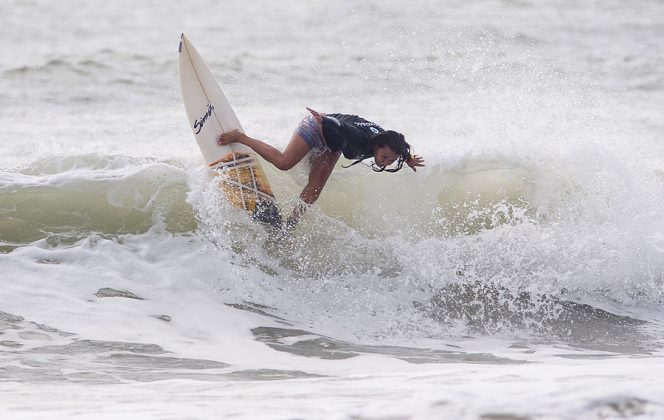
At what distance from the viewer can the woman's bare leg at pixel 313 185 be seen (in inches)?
266

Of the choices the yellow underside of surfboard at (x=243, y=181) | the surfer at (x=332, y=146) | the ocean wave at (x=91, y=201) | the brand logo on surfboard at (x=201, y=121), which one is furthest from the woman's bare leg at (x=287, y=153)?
the ocean wave at (x=91, y=201)

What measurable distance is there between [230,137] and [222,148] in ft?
0.44

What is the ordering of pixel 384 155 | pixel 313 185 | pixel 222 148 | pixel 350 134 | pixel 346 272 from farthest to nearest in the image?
pixel 222 148
pixel 313 185
pixel 346 272
pixel 350 134
pixel 384 155

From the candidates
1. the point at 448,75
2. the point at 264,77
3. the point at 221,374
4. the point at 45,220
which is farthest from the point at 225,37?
the point at 221,374

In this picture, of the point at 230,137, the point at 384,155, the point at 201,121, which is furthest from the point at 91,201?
the point at 384,155

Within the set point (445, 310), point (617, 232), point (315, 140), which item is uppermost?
point (315, 140)

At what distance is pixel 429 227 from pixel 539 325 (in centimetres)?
151

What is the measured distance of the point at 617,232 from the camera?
713cm

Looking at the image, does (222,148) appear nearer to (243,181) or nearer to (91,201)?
(243,181)

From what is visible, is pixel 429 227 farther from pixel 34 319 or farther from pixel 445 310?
pixel 34 319

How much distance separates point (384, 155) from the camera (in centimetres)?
614

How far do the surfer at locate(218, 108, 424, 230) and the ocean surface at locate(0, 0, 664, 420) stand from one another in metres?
0.29

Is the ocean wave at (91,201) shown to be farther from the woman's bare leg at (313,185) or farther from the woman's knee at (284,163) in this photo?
the woman's knee at (284,163)

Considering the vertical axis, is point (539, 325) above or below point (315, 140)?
below
